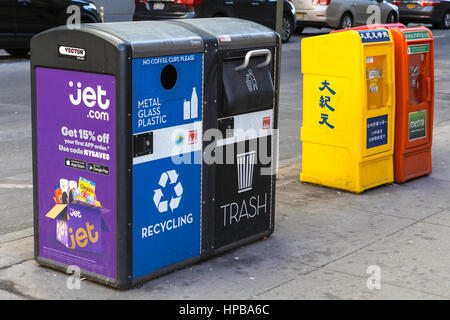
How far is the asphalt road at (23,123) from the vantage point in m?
7.13

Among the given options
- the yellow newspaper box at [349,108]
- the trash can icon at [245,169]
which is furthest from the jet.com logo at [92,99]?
the yellow newspaper box at [349,108]

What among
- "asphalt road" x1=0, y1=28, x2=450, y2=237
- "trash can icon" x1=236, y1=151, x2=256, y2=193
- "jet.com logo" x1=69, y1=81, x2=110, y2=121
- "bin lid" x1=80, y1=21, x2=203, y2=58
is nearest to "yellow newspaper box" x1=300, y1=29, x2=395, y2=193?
"asphalt road" x1=0, y1=28, x2=450, y2=237

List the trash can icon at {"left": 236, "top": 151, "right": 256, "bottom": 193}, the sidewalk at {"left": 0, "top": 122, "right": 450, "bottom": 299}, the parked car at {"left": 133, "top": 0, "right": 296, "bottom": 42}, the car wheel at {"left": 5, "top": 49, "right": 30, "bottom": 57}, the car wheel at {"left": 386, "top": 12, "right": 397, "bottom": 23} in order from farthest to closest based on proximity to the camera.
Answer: the car wheel at {"left": 386, "top": 12, "right": 397, "bottom": 23}, the parked car at {"left": 133, "top": 0, "right": 296, "bottom": 42}, the car wheel at {"left": 5, "top": 49, "right": 30, "bottom": 57}, the trash can icon at {"left": 236, "top": 151, "right": 256, "bottom": 193}, the sidewalk at {"left": 0, "top": 122, "right": 450, "bottom": 299}

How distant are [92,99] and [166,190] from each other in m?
0.78

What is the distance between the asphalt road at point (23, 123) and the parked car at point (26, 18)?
465mm

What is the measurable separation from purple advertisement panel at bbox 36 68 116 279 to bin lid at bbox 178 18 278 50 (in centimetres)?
99

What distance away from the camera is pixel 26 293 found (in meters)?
5.09

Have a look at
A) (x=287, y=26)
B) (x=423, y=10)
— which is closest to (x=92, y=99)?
(x=287, y=26)

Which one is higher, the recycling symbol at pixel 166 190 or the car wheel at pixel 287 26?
the car wheel at pixel 287 26

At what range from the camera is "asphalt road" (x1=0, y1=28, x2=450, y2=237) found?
7.13 meters

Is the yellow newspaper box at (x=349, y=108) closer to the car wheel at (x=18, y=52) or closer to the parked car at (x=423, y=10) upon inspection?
the car wheel at (x=18, y=52)

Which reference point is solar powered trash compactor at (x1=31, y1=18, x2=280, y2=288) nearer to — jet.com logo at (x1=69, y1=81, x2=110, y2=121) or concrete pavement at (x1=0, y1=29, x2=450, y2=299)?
jet.com logo at (x1=69, y1=81, x2=110, y2=121)

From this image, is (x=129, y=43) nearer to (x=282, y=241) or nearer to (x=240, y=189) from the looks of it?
(x=240, y=189)
